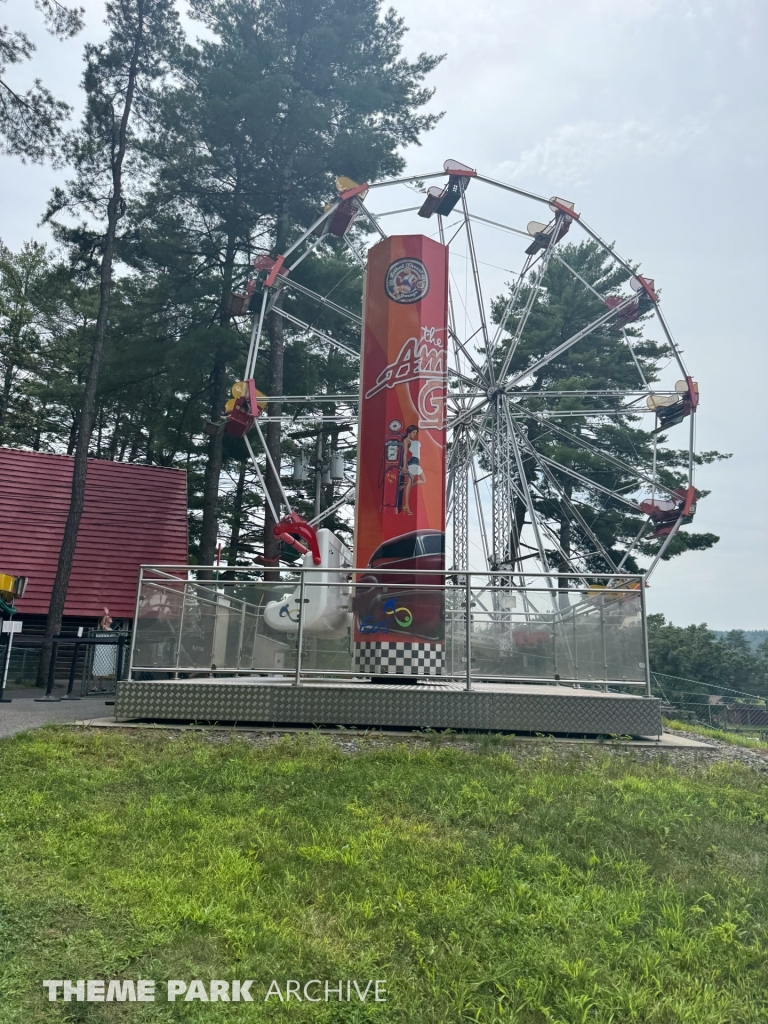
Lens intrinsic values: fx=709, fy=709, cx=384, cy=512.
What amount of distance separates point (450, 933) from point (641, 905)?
978mm

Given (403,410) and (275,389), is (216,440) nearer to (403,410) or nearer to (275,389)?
(275,389)

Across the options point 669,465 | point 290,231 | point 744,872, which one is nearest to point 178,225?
point 290,231

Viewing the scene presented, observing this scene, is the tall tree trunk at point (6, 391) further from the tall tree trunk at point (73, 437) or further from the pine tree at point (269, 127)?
the pine tree at point (269, 127)

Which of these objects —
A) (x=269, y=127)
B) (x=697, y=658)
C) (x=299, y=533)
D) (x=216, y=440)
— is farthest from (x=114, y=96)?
(x=697, y=658)

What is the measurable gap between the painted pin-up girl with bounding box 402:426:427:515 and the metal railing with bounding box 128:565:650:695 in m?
1.95

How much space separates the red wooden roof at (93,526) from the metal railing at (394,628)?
36.6 ft

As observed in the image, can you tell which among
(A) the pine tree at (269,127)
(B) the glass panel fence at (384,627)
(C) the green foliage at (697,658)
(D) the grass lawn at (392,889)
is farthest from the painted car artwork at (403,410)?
(C) the green foliage at (697,658)

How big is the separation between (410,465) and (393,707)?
12.7 ft

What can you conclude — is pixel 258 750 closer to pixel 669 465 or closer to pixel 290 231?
pixel 290 231

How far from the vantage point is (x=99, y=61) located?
1836 cm

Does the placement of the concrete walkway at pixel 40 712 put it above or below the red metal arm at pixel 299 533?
below

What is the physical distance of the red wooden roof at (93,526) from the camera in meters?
18.3

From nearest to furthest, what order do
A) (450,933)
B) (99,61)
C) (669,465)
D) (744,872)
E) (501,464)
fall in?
(450,933) → (744,872) → (501,464) → (99,61) → (669,465)

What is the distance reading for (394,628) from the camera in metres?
8.14
